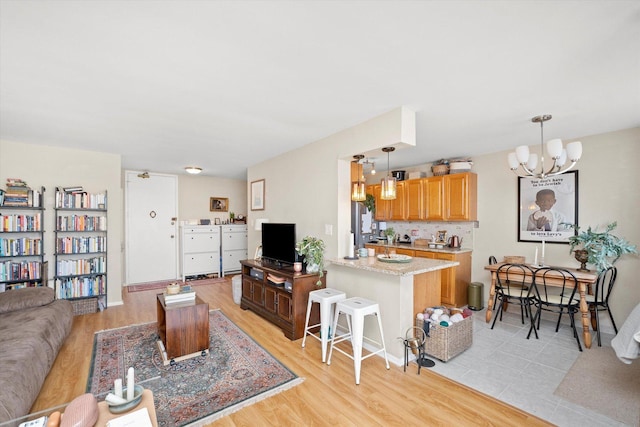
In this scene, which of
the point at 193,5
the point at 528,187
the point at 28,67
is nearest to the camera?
the point at 193,5

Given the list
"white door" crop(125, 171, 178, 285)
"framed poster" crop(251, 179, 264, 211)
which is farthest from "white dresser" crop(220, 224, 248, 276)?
"framed poster" crop(251, 179, 264, 211)

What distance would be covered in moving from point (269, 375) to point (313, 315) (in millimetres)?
943

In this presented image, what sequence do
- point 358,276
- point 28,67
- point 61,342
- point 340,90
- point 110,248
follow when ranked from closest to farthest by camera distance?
point 28,67, point 340,90, point 61,342, point 358,276, point 110,248

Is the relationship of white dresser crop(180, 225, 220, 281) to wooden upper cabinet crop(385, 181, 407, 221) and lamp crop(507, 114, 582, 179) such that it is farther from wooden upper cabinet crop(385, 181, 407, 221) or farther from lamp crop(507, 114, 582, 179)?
lamp crop(507, 114, 582, 179)

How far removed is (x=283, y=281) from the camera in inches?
136

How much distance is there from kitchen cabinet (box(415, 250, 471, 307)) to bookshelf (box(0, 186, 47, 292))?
5.57 m

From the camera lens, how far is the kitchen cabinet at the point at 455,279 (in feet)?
14.3

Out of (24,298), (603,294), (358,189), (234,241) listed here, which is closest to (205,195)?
(234,241)

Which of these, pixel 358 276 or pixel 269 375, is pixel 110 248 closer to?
pixel 269 375

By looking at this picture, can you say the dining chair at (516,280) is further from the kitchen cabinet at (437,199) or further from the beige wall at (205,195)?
the beige wall at (205,195)

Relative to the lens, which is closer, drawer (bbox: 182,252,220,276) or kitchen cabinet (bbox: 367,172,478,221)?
kitchen cabinet (bbox: 367,172,478,221)

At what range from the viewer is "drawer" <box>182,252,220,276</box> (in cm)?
627

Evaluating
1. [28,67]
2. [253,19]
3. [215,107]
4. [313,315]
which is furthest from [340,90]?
[313,315]

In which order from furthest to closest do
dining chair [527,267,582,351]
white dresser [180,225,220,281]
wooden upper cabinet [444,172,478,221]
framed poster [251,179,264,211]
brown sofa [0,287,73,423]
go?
white dresser [180,225,220,281] → framed poster [251,179,264,211] → wooden upper cabinet [444,172,478,221] → dining chair [527,267,582,351] → brown sofa [0,287,73,423]
